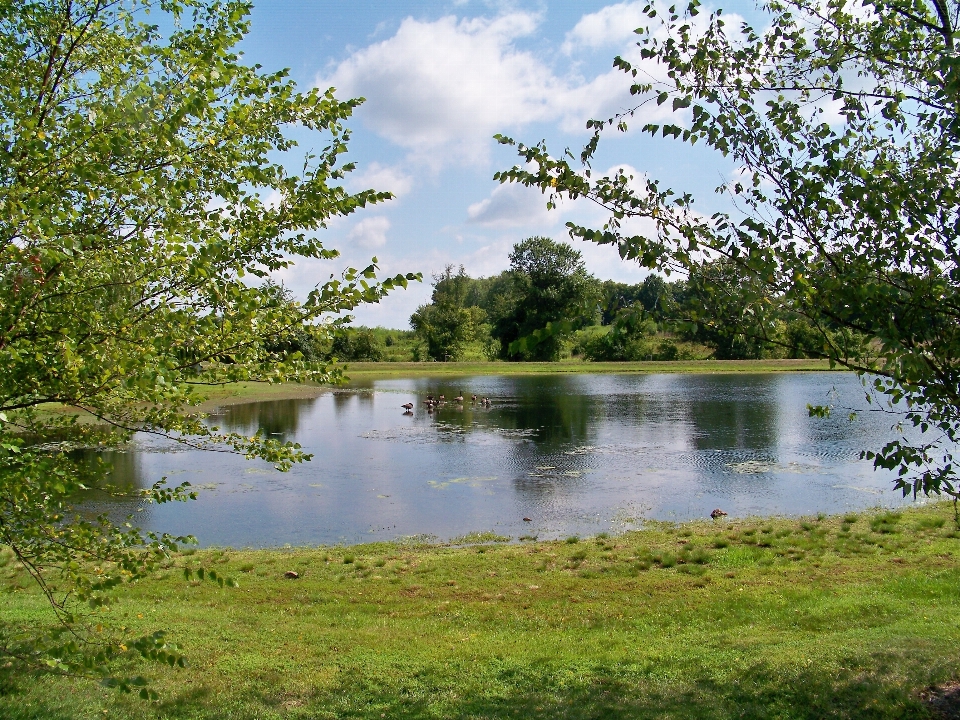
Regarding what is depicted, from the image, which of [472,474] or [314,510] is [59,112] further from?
[472,474]

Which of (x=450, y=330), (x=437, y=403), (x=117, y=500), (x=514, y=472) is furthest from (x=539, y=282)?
(x=117, y=500)

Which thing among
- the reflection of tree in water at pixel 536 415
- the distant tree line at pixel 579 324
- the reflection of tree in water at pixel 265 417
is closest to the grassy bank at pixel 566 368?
the distant tree line at pixel 579 324

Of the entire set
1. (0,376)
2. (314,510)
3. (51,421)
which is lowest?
(314,510)

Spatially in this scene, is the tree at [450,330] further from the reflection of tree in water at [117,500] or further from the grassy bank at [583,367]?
the reflection of tree in water at [117,500]

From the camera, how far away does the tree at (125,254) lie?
14.9 ft

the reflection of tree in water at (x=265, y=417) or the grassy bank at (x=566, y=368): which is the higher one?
the grassy bank at (x=566, y=368)

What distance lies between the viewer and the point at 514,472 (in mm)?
24609

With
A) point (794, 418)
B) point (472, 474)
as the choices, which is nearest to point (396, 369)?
point (794, 418)

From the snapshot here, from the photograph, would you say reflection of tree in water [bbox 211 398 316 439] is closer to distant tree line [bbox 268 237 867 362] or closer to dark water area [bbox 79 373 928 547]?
dark water area [bbox 79 373 928 547]

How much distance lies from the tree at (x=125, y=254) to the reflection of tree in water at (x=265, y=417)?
2900 centimetres

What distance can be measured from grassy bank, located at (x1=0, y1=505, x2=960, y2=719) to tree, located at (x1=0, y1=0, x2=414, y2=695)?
1520 mm

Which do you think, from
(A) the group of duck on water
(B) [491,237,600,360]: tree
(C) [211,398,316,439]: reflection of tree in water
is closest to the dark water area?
(C) [211,398,316,439]: reflection of tree in water

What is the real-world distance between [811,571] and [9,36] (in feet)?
40.5

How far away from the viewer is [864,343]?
4918 millimetres
